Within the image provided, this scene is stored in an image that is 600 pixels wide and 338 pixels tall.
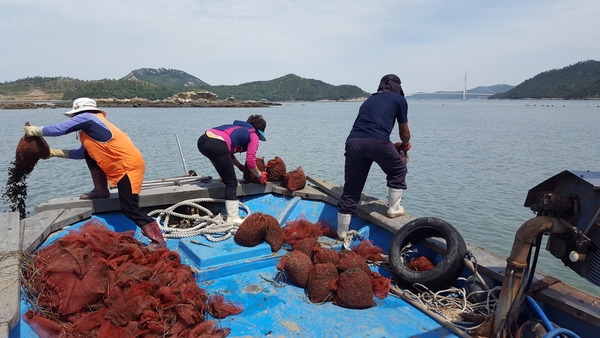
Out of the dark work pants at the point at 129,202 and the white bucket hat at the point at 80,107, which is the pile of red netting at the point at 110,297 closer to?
the dark work pants at the point at 129,202

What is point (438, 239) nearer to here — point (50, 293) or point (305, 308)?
point (305, 308)

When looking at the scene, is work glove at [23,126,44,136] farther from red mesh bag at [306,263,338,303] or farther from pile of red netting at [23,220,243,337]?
red mesh bag at [306,263,338,303]

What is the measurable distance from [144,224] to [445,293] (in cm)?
338

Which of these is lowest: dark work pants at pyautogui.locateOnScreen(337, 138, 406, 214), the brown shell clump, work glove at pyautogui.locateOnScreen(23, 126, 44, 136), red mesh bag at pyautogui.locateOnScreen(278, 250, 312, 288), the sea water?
the sea water

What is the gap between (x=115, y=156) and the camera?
467 centimetres

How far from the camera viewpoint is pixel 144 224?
4.75 m

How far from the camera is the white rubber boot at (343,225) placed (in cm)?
513

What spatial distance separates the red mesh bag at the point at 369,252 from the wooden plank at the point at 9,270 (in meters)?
3.34

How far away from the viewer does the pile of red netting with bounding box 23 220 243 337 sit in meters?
3.04

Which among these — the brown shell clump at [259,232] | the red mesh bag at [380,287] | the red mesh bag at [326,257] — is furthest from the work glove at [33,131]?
the red mesh bag at [380,287]

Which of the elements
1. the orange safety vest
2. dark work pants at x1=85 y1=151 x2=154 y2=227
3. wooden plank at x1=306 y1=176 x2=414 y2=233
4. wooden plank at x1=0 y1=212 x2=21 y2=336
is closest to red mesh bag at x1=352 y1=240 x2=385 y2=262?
wooden plank at x1=306 y1=176 x2=414 y2=233

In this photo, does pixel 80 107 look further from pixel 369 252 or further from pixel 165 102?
pixel 165 102

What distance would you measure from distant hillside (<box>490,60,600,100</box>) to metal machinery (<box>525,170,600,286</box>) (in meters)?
143

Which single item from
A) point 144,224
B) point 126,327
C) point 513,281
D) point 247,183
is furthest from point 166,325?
point 247,183
